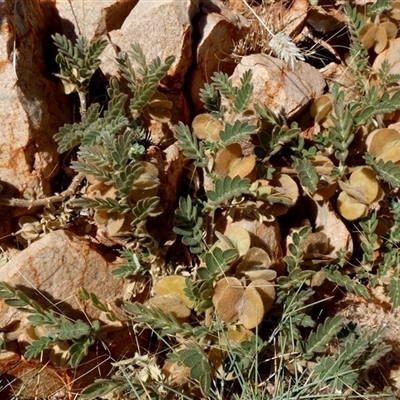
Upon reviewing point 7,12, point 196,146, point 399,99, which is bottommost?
point 399,99

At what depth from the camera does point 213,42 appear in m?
2.77

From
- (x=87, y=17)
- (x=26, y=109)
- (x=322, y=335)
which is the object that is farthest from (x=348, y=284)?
(x=87, y=17)

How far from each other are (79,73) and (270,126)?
2.72 ft

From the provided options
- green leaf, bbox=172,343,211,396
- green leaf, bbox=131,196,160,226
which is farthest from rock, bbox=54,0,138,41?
green leaf, bbox=172,343,211,396

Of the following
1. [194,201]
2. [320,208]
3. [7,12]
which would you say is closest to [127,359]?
[194,201]

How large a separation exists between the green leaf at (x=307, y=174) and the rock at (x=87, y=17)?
104cm

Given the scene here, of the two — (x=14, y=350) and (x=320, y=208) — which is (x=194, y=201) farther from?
(x=14, y=350)

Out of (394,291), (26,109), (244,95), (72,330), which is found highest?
(26,109)

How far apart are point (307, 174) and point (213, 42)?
0.79 meters

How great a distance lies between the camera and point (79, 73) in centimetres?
244

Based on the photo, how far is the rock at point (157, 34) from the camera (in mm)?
2602

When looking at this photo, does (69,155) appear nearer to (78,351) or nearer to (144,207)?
(144,207)

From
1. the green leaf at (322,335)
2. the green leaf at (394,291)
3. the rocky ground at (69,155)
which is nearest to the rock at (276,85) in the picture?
the rocky ground at (69,155)

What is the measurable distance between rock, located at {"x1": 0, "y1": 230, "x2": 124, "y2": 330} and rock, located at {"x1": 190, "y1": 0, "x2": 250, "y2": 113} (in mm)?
895
